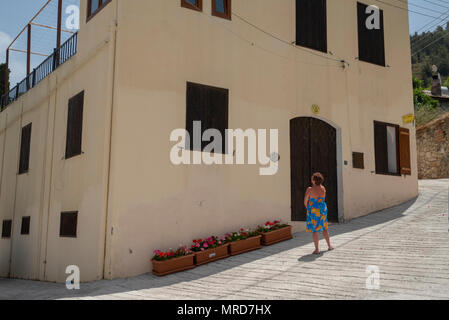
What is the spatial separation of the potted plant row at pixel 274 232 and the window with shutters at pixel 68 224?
404 centimetres

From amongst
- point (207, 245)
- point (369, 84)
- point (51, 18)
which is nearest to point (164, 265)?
point (207, 245)

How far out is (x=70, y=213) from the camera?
10.3 meters

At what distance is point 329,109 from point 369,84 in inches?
77.9

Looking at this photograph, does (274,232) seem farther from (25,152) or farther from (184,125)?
(25,152)

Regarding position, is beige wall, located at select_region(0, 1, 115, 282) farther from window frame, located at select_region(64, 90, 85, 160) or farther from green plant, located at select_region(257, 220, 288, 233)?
green plant, located at select_region(257, 220, 288, 233)

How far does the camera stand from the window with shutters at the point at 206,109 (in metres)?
9.73

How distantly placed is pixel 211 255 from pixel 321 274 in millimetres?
2654

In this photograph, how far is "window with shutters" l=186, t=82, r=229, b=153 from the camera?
973cm

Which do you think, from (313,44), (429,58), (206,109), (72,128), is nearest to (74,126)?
(72,128)

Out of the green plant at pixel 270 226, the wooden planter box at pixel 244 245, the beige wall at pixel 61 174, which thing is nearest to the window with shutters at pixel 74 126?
the beige wall at pixel 61 174

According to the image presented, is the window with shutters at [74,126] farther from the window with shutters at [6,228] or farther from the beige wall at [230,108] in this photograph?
the window with shutters at [6,228]

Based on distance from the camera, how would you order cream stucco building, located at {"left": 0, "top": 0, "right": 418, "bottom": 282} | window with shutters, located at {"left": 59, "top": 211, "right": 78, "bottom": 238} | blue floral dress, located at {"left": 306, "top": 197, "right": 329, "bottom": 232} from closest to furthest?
blue floral dress, located at {"left": 306, "top": 197, "right": 329, "bottom": 232}, cream stucco building, located at {"left": 0, "top": 0, "right": 418, "bottom": 282}, window with shutters, located at {"left": 59, "top": 211, "right": 78, "bottom": 238}

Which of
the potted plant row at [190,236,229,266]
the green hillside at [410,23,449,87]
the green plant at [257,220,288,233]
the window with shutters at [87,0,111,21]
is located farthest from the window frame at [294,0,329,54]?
the green hillside at [410,23,449,87]

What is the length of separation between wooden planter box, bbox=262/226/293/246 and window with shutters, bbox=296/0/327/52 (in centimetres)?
492
